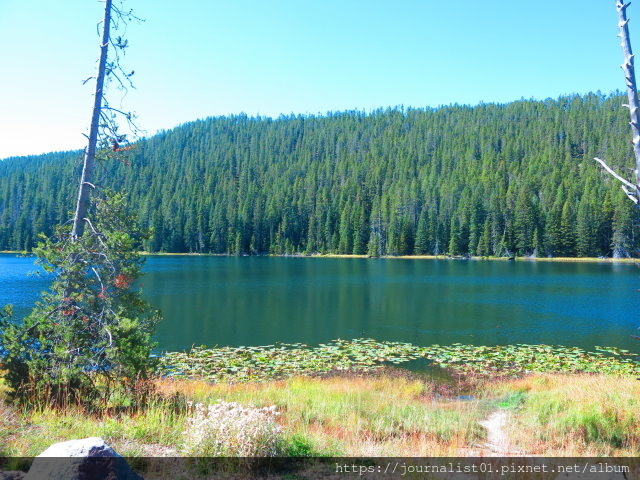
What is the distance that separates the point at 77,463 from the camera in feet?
14.4

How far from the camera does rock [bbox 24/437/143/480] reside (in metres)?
4.34

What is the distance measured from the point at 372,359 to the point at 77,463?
18.1 m

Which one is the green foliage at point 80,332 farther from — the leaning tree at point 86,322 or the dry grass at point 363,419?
the dry grass at point 363,419

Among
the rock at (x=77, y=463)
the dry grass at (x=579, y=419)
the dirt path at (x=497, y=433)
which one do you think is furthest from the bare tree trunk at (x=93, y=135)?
the dry grass at (x=579, y=419)

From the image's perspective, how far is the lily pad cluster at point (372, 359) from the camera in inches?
747

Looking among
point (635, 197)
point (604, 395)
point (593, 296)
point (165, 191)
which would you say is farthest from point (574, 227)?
point (165, 191)

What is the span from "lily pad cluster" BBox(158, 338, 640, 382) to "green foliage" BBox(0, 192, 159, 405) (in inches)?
324

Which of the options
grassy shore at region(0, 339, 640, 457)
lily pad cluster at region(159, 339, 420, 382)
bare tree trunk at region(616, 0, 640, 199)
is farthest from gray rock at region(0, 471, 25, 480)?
lily pad cluster at region(159, 339, 420, 382)

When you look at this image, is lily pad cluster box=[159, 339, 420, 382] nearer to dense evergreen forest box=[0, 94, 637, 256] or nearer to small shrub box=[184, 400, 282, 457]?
small shrub box=[184, 400, 282, 457]

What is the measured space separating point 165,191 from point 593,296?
177 m

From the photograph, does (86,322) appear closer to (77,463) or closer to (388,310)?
(77,463)

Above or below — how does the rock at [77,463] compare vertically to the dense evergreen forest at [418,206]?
below

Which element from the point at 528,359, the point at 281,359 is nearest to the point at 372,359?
the point at 281,359

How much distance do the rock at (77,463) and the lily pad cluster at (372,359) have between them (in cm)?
1278
